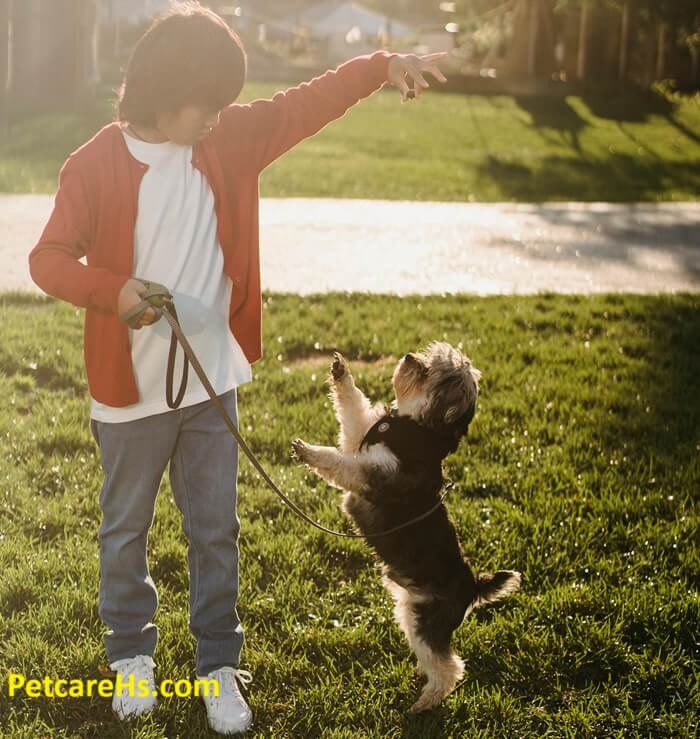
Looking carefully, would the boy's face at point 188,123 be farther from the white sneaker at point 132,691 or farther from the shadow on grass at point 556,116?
the shadow on grass at point 556,116

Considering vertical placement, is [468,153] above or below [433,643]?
below

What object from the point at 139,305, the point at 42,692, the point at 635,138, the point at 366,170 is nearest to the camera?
the point at 139,305

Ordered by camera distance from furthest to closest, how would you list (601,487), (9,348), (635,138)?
(635,138) < (9,348) < (601,487)

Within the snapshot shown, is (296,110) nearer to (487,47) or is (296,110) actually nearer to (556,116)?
(556,116)

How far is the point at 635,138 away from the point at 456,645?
1906cm

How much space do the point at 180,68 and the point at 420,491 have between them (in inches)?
61.4

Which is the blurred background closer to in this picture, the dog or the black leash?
the dog

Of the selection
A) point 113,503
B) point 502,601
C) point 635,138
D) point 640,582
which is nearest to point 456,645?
point 502,601

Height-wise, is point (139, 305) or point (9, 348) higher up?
point (139, 305)

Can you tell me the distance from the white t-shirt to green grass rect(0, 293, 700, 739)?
1079 millimetres

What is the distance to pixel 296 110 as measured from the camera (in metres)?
3.24

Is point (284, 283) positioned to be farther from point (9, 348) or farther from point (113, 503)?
point (113, 503)

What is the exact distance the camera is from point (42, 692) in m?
3.33

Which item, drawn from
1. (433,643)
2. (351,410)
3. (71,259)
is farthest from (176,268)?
(433,643)
